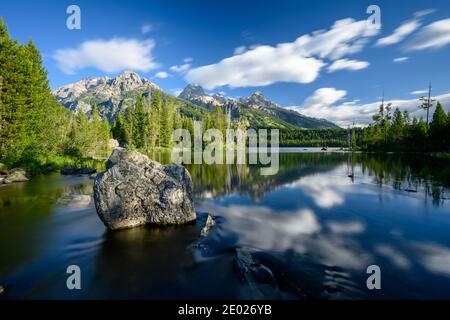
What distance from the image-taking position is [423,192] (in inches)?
865

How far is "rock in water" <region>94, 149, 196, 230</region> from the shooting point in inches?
500

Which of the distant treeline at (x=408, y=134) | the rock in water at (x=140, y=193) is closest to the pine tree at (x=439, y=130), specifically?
the distant treeline at (x=408, y=134)

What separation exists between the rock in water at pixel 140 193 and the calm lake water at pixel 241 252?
0.89 meters

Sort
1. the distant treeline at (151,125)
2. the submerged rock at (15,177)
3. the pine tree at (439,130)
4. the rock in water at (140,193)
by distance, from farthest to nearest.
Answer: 1. the distant treeline at (151,125)
2. the pine tree at (439,130)
3. the submerged rock at (15,177)
4. the rock in water at (140,193)

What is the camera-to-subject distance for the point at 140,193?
1326 cm

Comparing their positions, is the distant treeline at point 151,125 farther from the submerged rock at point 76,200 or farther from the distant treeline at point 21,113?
the submerged rock at point 76,200

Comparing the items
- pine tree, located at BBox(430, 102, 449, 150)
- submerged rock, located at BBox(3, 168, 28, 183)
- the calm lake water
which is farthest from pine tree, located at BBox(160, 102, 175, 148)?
pine tree, located at BBox(430, 102, 449, 150)

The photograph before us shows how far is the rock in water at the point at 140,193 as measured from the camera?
12695 millimetres

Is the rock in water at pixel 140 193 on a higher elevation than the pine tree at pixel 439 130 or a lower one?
lower

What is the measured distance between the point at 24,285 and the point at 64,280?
120cm

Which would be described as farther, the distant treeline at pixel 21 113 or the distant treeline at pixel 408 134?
the distant treeline at pixel 408 134

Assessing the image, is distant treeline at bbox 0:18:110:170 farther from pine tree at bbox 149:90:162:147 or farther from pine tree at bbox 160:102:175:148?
pine tree at bbox 160:102:175:148

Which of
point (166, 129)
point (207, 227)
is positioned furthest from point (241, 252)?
point (166, 129)
